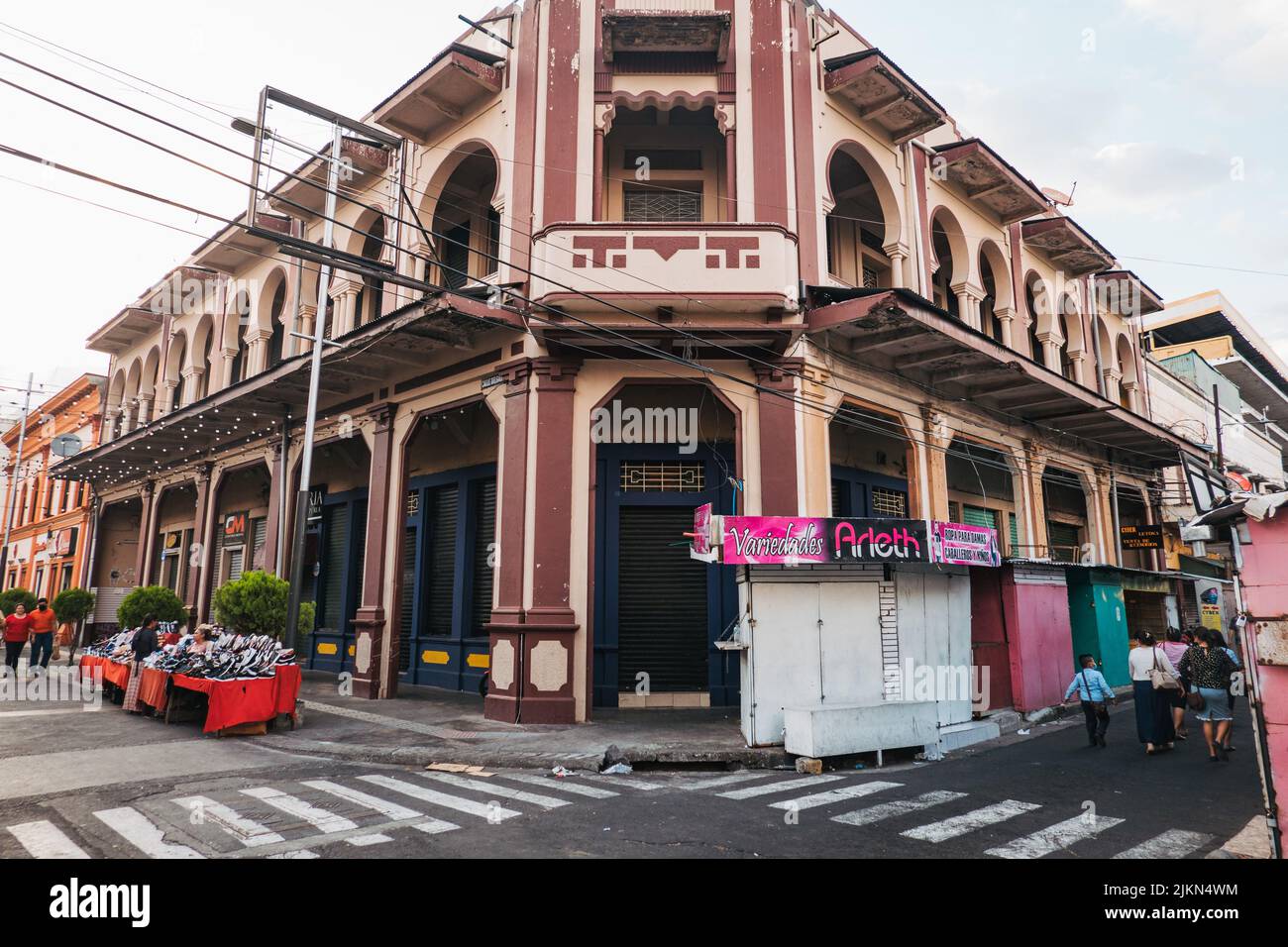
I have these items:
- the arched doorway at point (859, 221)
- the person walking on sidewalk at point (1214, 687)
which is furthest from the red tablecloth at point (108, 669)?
the person walking on sidewalk at point (1214, 687)

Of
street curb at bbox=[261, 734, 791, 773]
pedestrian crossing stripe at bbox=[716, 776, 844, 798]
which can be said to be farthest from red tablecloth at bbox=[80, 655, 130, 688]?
pedestrian crossing stripe at bbox=[716, 776, 844, 798]

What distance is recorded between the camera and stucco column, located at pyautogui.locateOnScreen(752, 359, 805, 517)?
12.8 m

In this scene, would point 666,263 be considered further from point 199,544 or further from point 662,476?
point 199,544

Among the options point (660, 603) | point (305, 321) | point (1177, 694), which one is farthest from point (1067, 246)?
point (305, 321)

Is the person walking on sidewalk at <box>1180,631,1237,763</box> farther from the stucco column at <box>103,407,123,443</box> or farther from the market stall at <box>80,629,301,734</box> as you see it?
the stucco column at <box>103,407,123,443</box>

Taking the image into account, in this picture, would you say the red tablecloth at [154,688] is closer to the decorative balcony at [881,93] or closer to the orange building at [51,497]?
the decorative balcony at [881,93]

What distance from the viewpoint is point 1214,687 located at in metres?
10.4

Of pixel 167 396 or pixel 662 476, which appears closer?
pixel 662 476

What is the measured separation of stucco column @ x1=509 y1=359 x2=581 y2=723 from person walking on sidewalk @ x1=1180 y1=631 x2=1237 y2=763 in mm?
9193

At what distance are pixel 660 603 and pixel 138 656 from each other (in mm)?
9752

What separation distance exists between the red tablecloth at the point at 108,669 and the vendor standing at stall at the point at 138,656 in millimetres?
A: 303

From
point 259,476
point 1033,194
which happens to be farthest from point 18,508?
point 1033,194

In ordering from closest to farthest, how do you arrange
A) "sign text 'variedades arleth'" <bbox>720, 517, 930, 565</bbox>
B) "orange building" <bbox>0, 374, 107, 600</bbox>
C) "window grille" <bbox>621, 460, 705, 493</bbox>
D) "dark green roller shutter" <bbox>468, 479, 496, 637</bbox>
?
"sign text 'variedades arleth'" <bbox>720, 517, 930, 565</bbox> → "window grille" <bbox>621, 460, 705, 493</bbox> → "dark green roller shutter" <bbox>468, 479, 496, 637</bbox> → "orange building" <bbox>0, 374, 107, 600</bbox>
